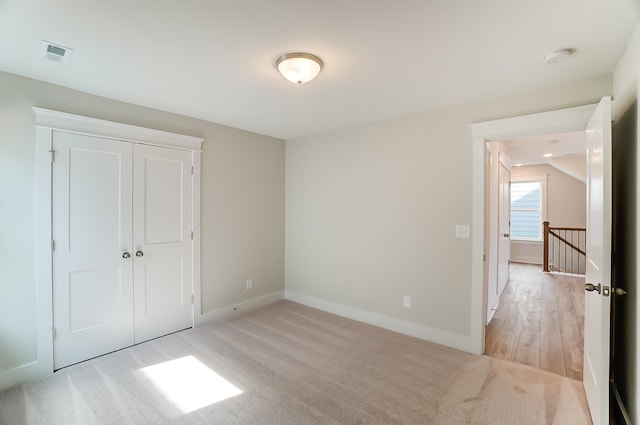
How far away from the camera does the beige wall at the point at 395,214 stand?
2984mm

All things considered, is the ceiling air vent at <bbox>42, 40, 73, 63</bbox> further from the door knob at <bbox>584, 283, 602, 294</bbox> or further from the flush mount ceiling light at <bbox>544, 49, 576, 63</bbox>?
the door knob at <bbox>584, 283, 602, 294</bbox>

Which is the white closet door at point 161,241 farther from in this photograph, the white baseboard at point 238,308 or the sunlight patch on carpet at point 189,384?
the sunlight patch on carpet at point 189,384

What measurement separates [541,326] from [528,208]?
533cm

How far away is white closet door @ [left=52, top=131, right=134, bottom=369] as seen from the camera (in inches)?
103

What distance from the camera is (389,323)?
11.5 feet

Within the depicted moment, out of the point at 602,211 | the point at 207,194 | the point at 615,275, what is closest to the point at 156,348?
the point at 207,194

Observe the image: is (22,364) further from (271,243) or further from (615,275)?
(615,275)

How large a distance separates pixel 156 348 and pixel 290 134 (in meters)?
3.06

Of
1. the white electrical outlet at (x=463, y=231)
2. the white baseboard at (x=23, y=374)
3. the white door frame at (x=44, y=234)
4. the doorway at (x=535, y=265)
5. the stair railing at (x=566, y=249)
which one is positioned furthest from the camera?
the stair railing at (x=566, y=249)

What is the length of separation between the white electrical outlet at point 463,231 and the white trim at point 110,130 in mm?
3056

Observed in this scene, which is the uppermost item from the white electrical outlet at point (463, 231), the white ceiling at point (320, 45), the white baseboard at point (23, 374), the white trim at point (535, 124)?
the white ceiling at point (320, 45)

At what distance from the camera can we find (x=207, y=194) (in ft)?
12.0

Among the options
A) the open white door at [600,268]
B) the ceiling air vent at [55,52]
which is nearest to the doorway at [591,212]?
the open white door at [600,268]

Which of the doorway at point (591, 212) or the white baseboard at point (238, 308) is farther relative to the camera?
the white baseboard at point (238, 308)
